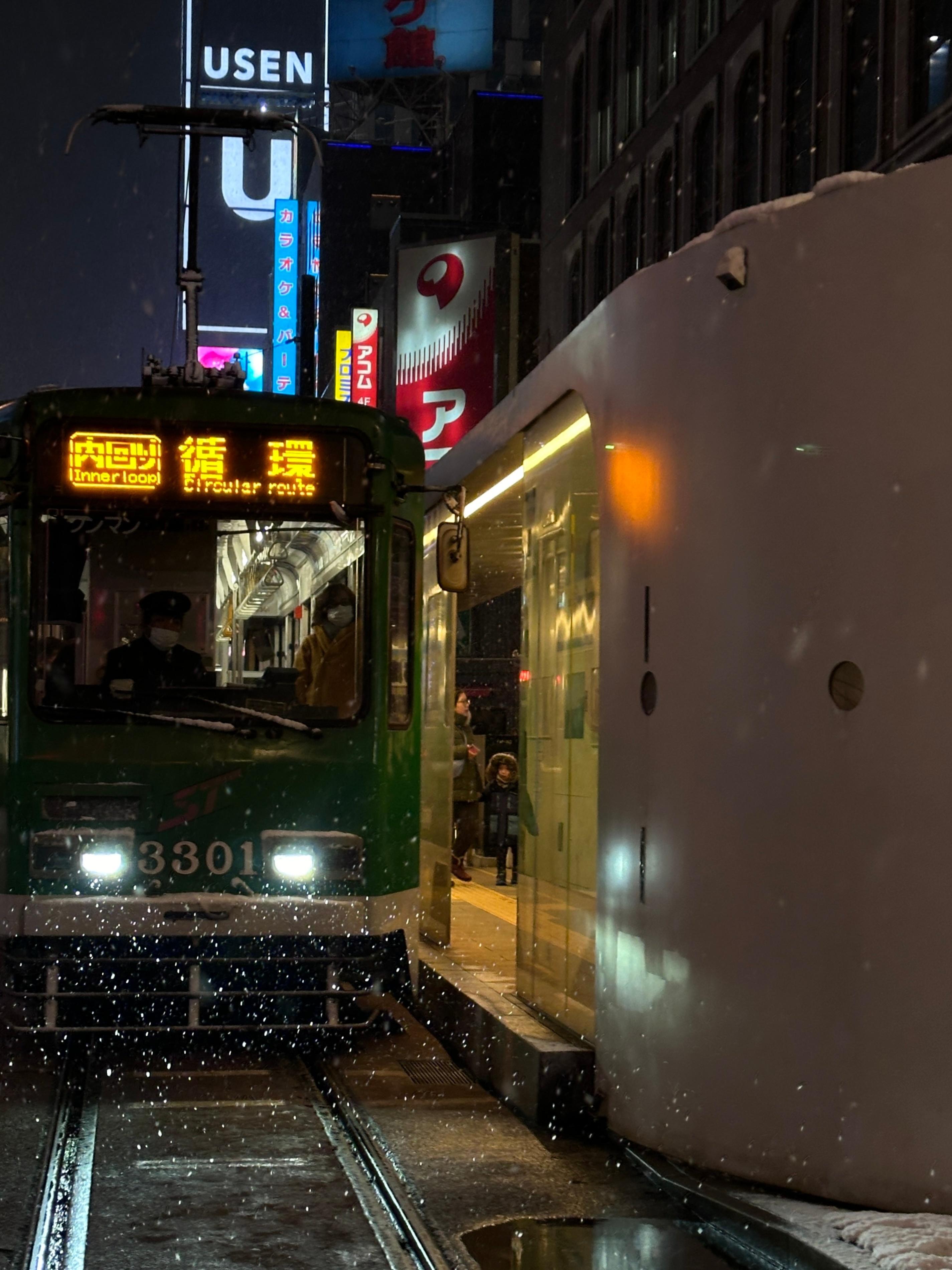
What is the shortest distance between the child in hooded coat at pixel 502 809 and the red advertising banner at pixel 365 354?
29474 millimetres

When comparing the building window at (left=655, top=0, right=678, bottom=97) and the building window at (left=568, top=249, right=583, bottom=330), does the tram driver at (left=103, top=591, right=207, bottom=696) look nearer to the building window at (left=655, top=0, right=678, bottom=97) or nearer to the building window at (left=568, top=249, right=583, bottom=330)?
the building window at (left=655, top=0, right=678, bottom=97)

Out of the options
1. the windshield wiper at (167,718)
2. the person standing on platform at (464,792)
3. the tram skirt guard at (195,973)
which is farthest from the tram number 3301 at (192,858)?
the person standing on platform at (464,792)

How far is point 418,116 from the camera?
66.8 meters

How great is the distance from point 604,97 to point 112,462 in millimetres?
25656

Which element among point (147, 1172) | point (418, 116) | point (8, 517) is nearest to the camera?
point (147, 1172)

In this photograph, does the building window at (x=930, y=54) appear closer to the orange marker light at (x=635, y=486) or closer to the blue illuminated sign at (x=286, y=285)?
the orange marker light at (x=635, y=486)

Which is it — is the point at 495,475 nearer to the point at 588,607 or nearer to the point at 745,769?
the point at 588,607

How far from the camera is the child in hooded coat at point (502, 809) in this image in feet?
61.5

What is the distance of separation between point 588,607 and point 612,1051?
199 cm

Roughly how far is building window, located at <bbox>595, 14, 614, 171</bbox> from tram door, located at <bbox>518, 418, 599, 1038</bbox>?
80.1 ft

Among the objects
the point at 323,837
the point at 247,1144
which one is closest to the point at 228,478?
the point at 323,837

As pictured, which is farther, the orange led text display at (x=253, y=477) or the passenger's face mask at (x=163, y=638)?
the orange led text display at (x=253, y=477)

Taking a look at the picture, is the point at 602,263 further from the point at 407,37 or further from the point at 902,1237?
the point at 407,37

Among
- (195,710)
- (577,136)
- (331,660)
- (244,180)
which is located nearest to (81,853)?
(195,710)
